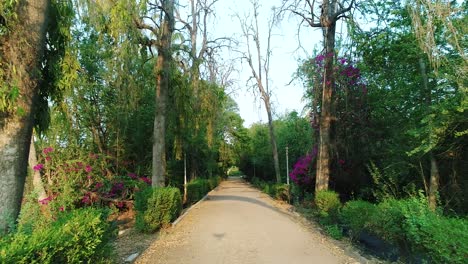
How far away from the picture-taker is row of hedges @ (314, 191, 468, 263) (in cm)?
391

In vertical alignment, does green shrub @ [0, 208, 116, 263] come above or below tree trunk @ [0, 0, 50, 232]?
below

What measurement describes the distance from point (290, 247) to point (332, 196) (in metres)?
3.77

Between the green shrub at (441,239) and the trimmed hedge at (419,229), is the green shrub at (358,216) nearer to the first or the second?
the trimmed hedge at (419,229)

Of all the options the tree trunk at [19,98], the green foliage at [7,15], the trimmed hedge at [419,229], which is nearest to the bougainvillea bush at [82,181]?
the tree trunk at [19,98]

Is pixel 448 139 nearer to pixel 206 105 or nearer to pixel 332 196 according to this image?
pixel 332 196

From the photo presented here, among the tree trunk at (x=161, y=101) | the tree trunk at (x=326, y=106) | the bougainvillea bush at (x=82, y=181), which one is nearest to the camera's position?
the bougainvillea bush at (x=82, y=181)

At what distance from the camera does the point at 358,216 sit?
7.38 m

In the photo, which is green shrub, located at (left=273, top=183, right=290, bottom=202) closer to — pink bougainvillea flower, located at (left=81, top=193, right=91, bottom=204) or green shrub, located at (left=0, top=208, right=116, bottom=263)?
pink bougainvillea flower, located at (left=81, top=193, right=91, bottom=204)

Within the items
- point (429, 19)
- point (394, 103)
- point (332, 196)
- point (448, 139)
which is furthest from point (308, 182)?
point (429, 19)

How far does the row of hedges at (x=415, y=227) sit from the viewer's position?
391 cm

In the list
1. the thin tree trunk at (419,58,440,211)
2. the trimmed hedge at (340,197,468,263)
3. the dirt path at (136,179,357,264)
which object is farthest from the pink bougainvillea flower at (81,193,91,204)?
the thin tree trunk at (419,58,440,211)

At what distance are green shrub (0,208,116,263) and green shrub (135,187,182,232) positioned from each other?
376 cm

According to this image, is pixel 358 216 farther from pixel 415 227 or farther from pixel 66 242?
pixel 66 242

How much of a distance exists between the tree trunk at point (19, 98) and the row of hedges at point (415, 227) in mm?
5155
